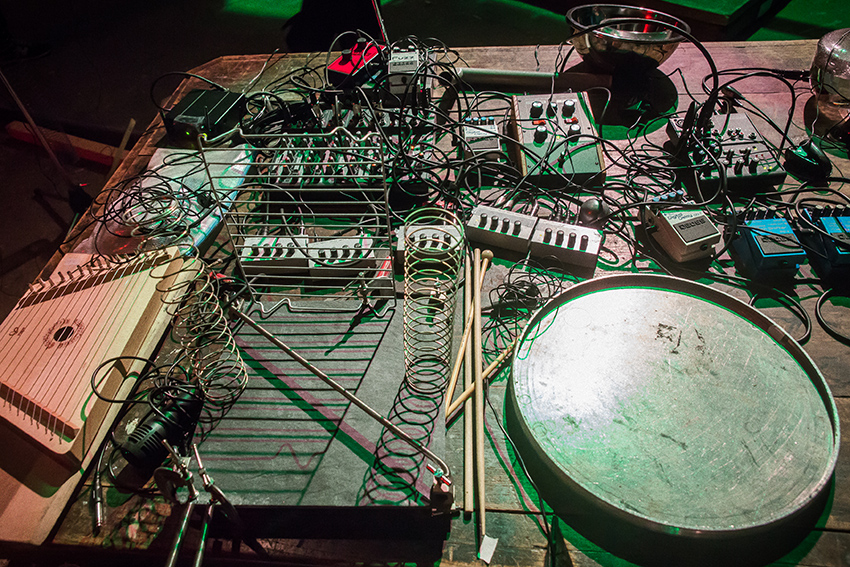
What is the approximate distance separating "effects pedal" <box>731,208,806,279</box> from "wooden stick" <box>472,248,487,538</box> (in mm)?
840

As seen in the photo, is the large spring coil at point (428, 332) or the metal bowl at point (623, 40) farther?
the metal bowl at point (623, 40)

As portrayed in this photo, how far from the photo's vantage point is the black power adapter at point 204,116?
204cm

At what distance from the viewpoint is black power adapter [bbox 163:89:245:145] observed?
6.70 feet

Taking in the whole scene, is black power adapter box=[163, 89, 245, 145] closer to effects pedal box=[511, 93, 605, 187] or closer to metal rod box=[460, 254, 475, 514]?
effects pedal box=[511, 93, 605, 187]

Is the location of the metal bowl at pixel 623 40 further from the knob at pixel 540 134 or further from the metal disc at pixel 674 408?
the metal disc at pixel 674 408

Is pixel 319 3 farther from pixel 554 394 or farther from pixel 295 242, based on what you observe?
pixel 554 394

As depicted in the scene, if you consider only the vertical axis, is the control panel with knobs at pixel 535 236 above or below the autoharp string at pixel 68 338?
below

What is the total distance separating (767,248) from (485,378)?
Answer: 0.94 metres

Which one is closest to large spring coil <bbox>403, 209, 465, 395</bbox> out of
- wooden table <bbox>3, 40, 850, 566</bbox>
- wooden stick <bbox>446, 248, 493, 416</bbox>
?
wooden stick <bbox>446, 248, 493, 416</bbox>

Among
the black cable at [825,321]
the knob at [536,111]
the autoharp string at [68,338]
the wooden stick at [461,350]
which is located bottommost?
the black cable at [825,321]

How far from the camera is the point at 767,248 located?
4.92ft

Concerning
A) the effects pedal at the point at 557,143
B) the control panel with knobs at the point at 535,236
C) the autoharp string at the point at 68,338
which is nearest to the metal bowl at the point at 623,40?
the effects pedal at the point at 557,143

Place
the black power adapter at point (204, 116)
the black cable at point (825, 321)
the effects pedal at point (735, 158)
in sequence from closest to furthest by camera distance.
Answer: the black cable at point (825, 321), the effects pedal at point (735, 158), the black power adapter at point (204, 116)

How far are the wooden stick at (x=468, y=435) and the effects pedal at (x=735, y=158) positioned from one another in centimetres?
101
